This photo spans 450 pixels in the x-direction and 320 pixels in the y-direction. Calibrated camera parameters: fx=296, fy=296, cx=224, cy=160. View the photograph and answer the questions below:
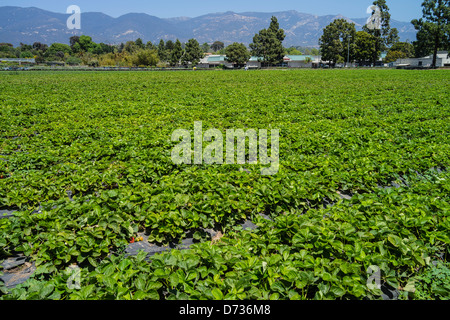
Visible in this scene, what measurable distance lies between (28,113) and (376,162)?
14376 mm

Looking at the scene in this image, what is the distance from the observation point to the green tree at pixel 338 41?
9181cm

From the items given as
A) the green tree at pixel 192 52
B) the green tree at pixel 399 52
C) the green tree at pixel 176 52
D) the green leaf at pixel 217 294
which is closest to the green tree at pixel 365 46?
the green tree at pixel 399 52

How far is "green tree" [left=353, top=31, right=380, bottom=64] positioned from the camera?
285 feet

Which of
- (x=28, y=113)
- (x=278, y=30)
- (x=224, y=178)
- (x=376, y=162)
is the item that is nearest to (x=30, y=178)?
(x=224, y=178)

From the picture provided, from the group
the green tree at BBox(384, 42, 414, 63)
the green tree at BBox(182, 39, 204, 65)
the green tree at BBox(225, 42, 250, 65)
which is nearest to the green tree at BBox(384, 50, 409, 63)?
the green tree at BBox(384, 42, 414, 63)

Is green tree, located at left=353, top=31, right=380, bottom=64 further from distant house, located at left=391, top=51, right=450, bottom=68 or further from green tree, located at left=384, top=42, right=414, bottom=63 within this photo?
green tree, located at left=384, top=42, right=414, bottom=63

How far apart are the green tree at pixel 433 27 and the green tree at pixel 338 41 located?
90.8 ft

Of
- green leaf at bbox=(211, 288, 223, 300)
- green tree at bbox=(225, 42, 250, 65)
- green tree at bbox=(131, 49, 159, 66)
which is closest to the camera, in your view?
green leaf at bbox=(211, 288, 223, 300)

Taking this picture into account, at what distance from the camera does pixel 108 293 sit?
2.73 metres

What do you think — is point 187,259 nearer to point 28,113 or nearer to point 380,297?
point 380,297

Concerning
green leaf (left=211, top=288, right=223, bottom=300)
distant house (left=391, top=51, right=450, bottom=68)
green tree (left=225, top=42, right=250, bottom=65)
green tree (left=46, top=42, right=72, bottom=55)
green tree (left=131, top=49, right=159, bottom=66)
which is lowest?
green leaf (left=211, top=288, right=223, bottom=300)

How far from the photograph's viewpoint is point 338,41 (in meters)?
91.7

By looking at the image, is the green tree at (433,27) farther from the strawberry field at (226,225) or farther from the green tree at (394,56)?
the strawberry field at (226,225)

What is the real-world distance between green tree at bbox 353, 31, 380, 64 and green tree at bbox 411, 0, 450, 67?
73.7 ft
